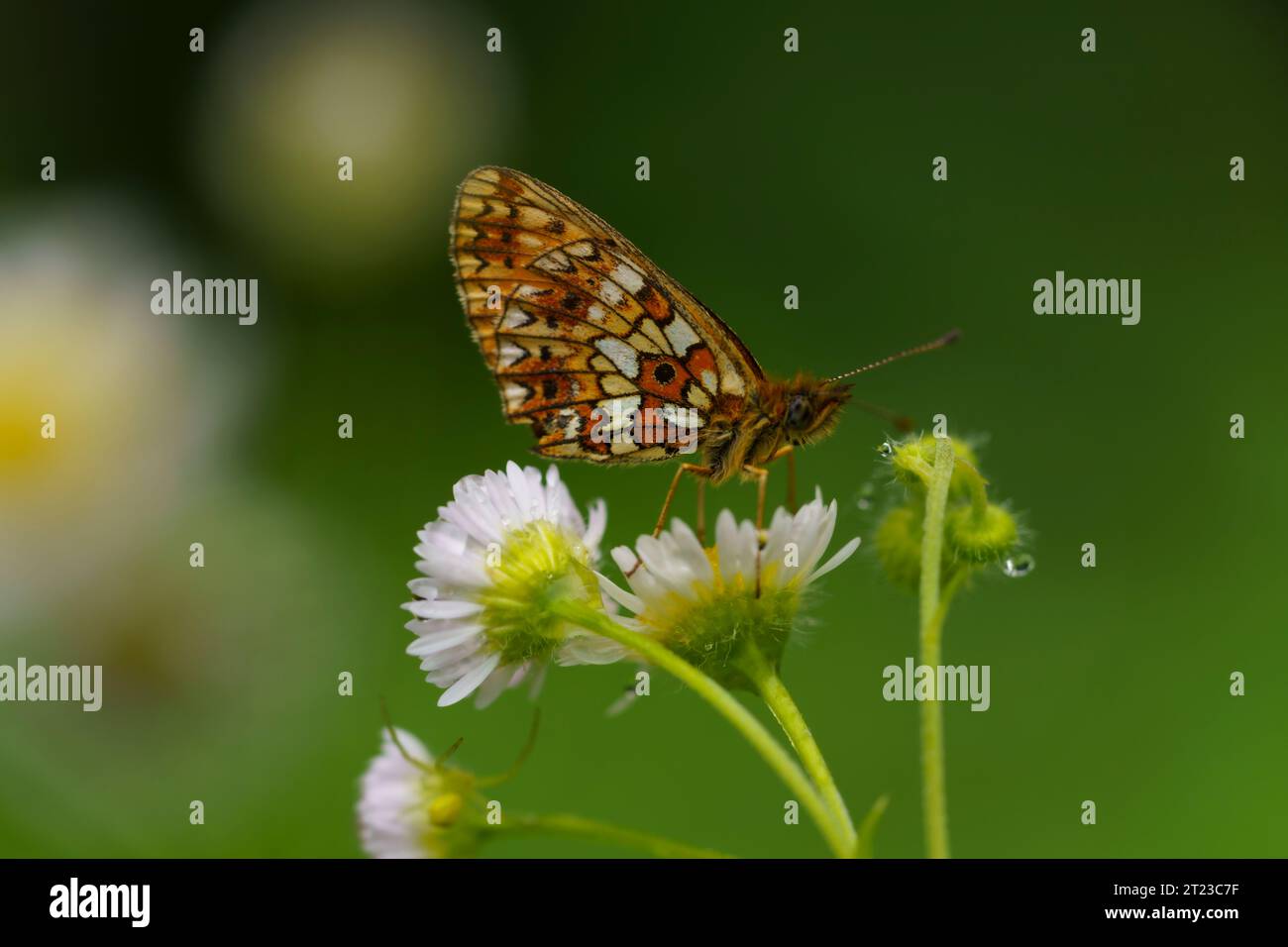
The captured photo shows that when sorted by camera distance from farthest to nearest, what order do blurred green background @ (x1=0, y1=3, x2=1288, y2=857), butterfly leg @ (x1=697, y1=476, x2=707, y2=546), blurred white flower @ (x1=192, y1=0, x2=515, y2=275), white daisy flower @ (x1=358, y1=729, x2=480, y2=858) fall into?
blurred white flower @ (x1=192, y1=0, x2=515, y2=275) < blurred green background @ (x1=0, y1=3, x2=1288, y2=857) < butterfly leg @ (x1=697, y1=476, x2=707, y2=546) < white daisy flower @ (x1=358, y1=729, x2=480, y2=858)

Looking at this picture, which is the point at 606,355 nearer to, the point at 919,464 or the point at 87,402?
the point at 919,464

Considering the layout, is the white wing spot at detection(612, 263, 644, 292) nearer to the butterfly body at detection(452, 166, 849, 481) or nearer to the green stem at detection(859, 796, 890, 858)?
the butterfly body at detection(452, 166, 849, 481)

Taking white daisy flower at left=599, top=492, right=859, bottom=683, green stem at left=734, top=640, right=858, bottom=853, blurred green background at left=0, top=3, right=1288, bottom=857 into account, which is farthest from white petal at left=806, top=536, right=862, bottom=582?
blurred green background at left=0, top=3, right=1288, bottom=857

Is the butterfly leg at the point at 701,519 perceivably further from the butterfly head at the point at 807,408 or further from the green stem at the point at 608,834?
the green stem at the point at 608,834

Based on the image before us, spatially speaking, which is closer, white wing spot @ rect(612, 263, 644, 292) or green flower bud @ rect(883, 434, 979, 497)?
green flower bud @ rect(883, 434, 979, 497)

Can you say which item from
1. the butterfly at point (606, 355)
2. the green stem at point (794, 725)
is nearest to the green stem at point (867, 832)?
the green stem at point (794, 725)

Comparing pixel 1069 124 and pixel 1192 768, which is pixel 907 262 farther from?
pixel 1192 768

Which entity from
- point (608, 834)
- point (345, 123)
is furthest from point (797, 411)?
point (345, 123)
